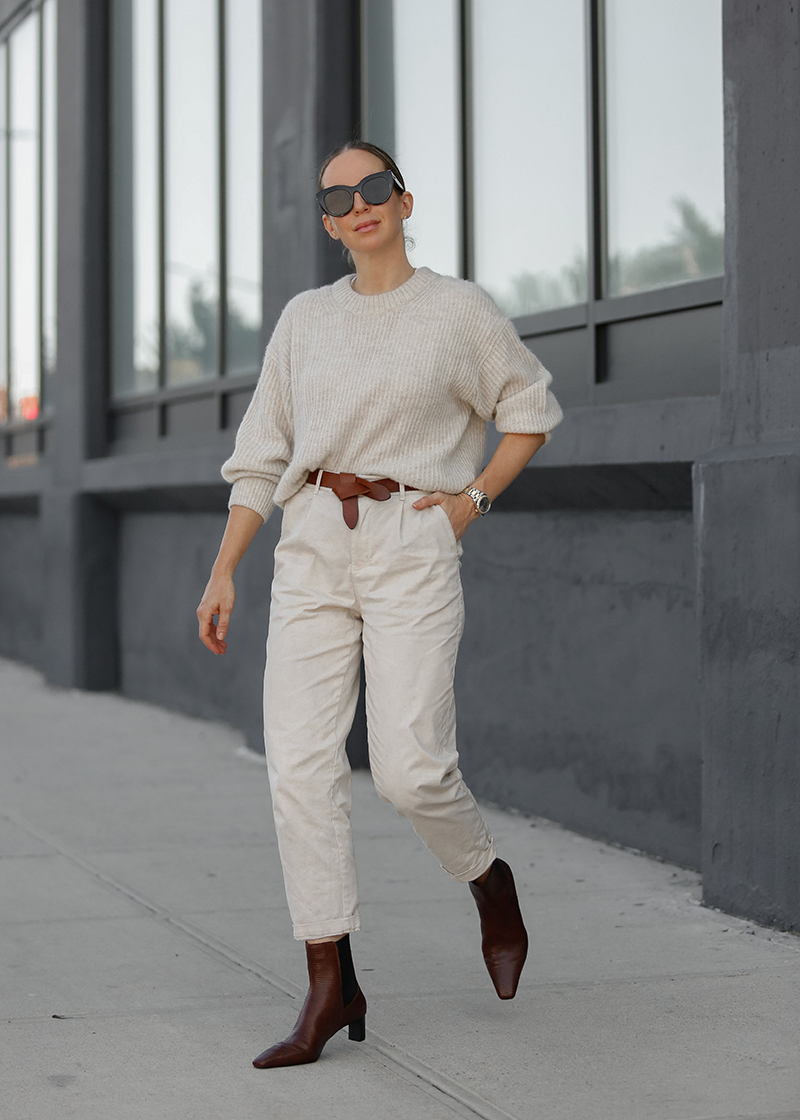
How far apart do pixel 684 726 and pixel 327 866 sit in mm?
2663

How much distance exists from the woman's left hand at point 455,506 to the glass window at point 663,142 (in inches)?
107

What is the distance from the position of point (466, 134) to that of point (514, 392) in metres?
4.27

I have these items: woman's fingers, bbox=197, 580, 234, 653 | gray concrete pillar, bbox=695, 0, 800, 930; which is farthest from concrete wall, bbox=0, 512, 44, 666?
woman's fingers, bbox=197, 580, 234, 653

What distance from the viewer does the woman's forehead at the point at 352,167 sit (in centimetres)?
388

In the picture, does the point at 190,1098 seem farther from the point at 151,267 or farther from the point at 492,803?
the point at 151,267

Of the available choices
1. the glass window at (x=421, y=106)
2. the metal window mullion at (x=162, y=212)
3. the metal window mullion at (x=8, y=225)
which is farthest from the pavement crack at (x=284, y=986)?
the metal window mullion at (x=8, y=225)

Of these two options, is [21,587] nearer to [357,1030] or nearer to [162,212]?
[162,212]

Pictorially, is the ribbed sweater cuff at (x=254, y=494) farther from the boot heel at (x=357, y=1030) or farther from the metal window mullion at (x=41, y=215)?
the metal window mullion at (x=41, y=215)

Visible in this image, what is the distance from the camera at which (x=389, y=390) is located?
385 cm

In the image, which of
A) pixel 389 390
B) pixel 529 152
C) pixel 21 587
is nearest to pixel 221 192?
pixel 529 152

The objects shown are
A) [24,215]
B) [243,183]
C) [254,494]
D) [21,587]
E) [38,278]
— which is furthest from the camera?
[21,587]

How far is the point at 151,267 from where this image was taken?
12.3 metres

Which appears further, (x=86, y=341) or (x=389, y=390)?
(x=86, y=341)

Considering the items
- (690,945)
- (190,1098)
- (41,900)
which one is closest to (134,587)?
(41,900)
